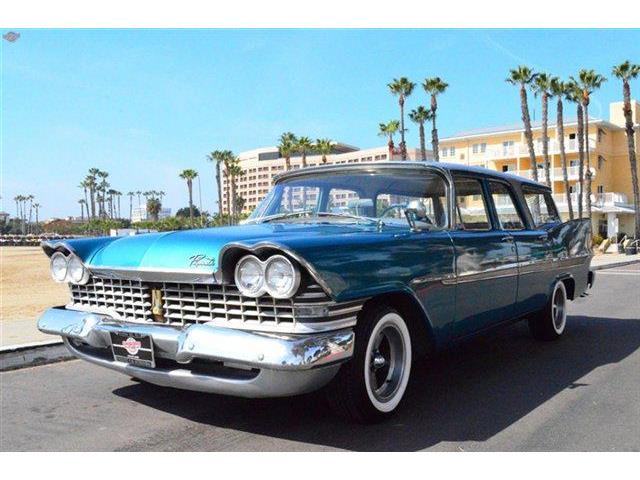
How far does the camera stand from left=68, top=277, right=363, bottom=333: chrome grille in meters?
3.04

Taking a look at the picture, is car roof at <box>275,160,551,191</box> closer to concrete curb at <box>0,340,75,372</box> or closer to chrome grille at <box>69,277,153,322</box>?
chrome grille at <box>69,277,153,322</box>

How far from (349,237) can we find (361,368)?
0.72 m

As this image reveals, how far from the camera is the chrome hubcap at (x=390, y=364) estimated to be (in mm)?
3655

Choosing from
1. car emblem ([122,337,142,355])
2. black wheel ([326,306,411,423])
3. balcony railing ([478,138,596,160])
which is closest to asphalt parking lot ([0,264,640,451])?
black wheel ([326,306,411,423])

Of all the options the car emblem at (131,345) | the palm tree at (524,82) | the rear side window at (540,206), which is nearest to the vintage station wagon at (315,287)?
the car emblem at (131,345)

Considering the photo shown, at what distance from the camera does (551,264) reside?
5.79 m

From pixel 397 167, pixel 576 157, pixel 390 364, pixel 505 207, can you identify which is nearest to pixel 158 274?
pixel 390 364

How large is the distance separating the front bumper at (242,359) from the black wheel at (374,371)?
0.21 meters

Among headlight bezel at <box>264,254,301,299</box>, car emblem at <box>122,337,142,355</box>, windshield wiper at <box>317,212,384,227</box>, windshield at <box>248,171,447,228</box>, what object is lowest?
car emblem at <box>122,337,142,355</box>

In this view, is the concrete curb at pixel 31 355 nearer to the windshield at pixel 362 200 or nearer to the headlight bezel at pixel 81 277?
the headlight bezel at pixel 81 277

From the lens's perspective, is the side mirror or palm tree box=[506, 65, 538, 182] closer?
the side mirror

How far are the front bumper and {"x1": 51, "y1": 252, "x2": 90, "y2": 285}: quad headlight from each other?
63 centimetres

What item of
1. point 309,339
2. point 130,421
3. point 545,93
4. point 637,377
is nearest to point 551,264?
point 637,377
